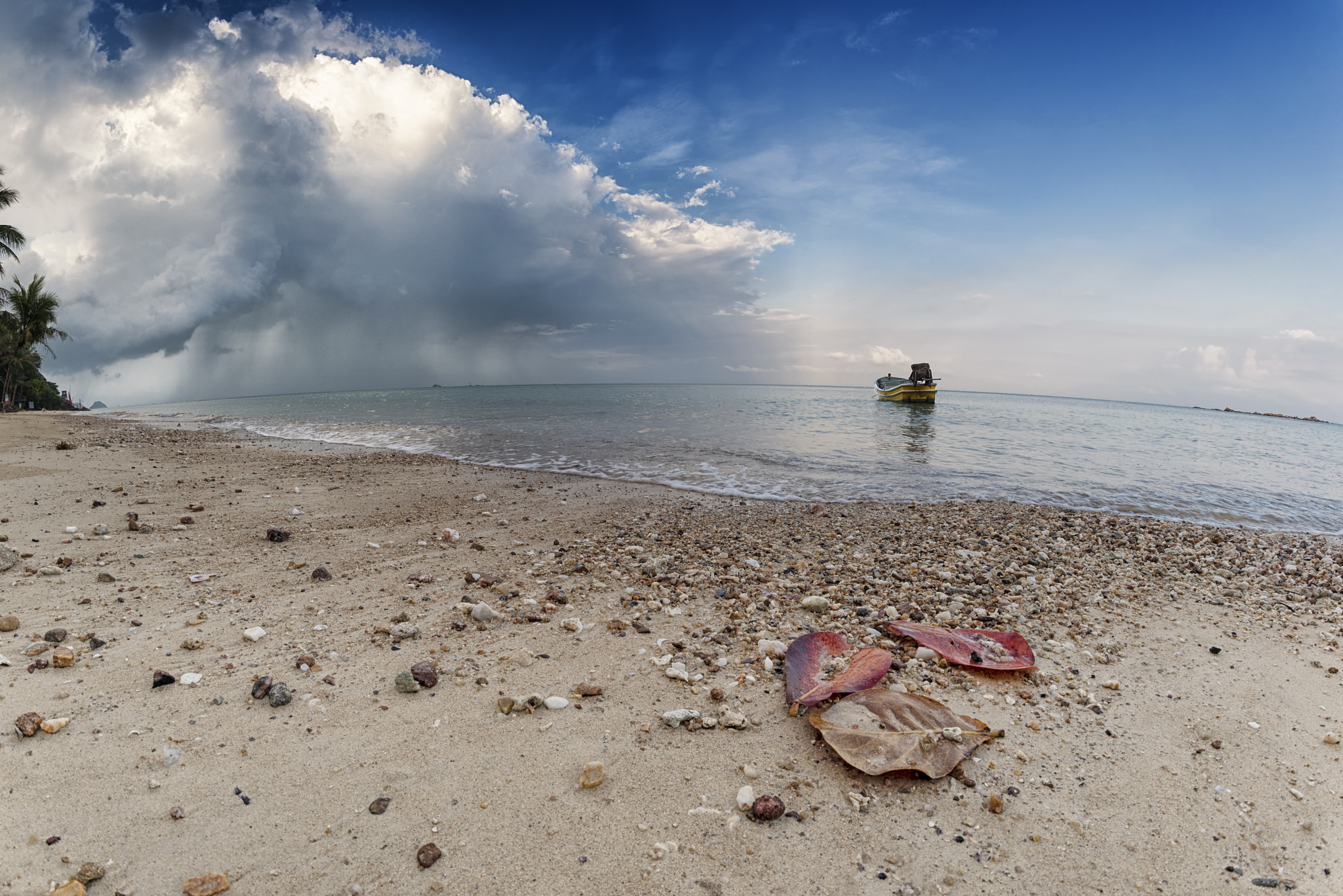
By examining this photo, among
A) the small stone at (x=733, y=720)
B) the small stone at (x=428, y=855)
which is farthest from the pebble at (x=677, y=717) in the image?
the small stone at (x=428, y=855)

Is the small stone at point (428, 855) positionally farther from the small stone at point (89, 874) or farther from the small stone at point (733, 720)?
the small stone at point (733, 720)

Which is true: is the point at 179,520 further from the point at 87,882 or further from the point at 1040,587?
the point at 1040,587

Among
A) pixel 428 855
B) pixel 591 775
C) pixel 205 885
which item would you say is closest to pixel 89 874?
pixel 205 885

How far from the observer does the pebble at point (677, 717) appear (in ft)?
11.1

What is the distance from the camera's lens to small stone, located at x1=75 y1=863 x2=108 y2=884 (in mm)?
2227

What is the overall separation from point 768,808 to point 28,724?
14.1 ft

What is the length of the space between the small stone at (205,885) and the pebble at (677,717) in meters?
2.25

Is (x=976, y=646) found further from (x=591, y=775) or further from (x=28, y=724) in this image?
(x=28, y=724)

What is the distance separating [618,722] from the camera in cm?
345

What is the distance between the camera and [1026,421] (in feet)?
145

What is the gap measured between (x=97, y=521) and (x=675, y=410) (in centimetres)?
3822

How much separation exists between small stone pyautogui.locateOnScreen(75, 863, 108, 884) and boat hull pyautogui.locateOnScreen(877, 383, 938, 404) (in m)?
63.5

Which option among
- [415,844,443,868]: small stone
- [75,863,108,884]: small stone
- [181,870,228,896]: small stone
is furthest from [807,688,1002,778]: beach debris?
[75,863,108,884]: small stone

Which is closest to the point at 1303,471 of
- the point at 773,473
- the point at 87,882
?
the point at 773,473
